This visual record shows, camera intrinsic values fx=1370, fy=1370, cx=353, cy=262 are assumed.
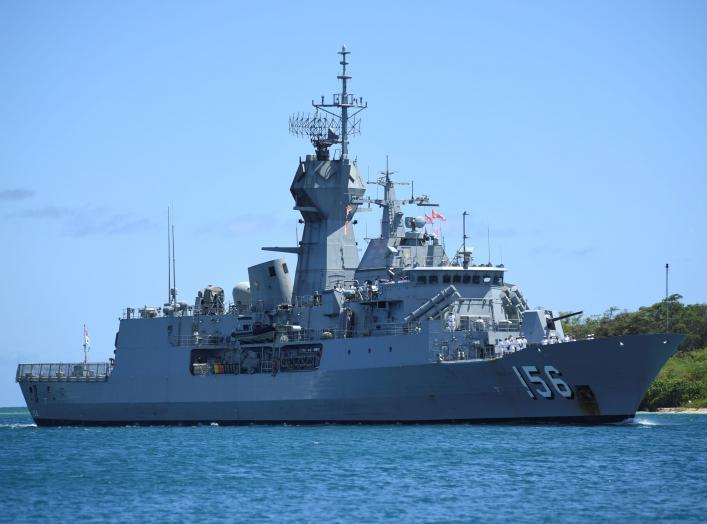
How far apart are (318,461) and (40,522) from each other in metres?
9.78

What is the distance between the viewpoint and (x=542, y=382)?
133 feet

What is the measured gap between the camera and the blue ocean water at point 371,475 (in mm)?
27688

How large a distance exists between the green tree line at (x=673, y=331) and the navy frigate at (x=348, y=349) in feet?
61.6

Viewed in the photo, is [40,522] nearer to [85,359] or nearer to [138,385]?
[138,385]

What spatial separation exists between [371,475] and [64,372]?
86.7 ft

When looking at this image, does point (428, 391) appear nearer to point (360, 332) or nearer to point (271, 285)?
point (360, 332)

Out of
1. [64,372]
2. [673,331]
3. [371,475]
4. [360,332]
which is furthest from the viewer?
[673,331]

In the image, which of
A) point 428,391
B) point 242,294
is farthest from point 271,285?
point 428,391

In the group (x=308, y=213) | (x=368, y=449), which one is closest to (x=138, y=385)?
(x=308, y=213)

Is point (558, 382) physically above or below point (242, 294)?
below

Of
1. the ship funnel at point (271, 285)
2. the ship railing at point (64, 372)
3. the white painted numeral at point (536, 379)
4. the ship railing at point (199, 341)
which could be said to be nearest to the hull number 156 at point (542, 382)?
the white painted numeral at point (536, 379)

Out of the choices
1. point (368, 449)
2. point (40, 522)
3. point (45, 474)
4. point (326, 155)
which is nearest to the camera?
point (40, 522)

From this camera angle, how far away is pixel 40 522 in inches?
1069

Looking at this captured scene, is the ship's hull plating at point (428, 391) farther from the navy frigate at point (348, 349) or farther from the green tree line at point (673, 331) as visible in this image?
the green tree line at point (673, 331)
